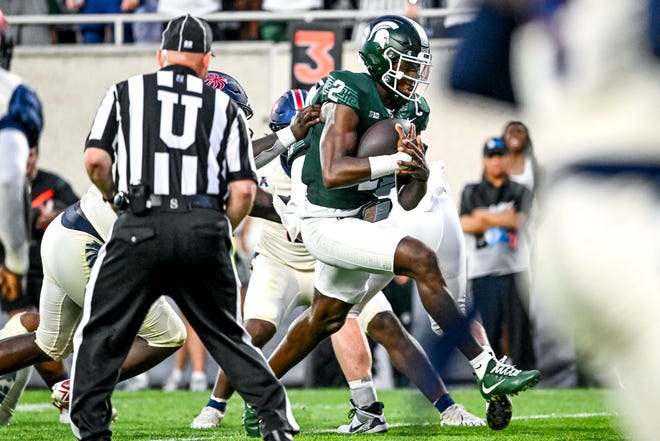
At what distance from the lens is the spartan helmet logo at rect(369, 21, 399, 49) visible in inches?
204

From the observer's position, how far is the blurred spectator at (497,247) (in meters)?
9.22

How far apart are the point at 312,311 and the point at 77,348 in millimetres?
1470

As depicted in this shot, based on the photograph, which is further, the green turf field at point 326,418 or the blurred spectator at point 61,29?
the blurred spectator at point 61,29

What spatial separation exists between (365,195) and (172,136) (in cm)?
140

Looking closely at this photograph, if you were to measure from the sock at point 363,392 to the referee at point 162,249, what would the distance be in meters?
1.94

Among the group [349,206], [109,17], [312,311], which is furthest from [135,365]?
[109,17]

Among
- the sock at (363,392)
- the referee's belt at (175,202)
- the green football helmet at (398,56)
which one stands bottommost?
the sock at (363,392)

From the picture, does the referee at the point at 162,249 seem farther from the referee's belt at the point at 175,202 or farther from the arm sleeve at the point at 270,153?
the arm sleeve at the point at 270,153

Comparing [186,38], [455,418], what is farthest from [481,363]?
[186,38]

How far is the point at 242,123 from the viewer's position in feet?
13.7

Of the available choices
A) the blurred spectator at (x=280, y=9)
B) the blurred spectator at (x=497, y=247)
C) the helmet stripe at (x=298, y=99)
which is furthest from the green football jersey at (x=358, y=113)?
the blurred spectator at (x=280, y=9)

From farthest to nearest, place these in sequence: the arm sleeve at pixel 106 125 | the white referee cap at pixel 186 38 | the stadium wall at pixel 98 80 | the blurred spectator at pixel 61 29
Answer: the blurred spectator at pixel 61 29 < the stadium wall at pixel 98 80 < the white referee cap at pixel 186 38 < the arm sleeve at pixel 106 125

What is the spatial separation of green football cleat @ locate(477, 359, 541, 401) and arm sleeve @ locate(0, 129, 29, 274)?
2103 mm

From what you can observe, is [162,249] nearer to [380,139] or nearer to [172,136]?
[172,136]
